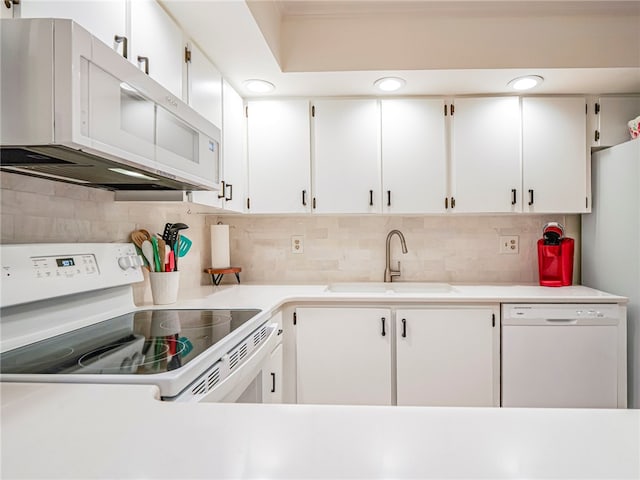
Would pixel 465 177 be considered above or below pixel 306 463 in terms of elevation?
above

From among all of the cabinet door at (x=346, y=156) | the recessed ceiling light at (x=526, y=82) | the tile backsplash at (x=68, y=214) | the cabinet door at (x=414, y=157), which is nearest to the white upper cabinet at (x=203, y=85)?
the tile backsplash at (x=68, y=214)

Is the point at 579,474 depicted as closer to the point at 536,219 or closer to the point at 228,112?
the point at 228,112

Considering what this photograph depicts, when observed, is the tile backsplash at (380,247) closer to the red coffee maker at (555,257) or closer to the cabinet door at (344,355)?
the red coffee maker at (555,257)

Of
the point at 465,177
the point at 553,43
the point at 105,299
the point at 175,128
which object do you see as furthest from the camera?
the point at 465,177

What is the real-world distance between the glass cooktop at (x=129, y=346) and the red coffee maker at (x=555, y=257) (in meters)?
1.89

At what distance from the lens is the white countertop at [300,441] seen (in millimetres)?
494

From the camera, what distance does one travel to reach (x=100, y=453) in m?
0.54

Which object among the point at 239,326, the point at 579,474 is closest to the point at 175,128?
the point at 239,326

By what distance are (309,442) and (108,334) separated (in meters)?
1.03

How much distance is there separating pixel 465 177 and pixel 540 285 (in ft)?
2.80

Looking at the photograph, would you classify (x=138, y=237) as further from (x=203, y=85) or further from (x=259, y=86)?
(x=259, y=86)

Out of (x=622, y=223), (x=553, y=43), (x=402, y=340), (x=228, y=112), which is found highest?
(x=553, y=43)

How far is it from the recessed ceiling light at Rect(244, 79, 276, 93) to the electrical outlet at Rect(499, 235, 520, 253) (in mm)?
1845

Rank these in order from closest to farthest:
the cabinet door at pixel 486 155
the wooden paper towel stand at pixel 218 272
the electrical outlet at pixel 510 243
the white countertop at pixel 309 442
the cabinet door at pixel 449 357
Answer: the white countertop at pixel 309 442, the cabinet door at pixel 449 357, the cabinet door at pixel 486 155, the wooden paper towel stand at pixel 218 272, the electrical outlet at pixel 510 243
